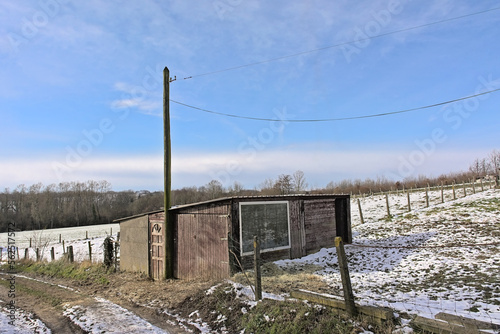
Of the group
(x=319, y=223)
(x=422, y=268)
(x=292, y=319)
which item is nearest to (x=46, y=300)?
(x=292, y=319)

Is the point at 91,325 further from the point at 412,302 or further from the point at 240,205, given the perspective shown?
the point at 412,302

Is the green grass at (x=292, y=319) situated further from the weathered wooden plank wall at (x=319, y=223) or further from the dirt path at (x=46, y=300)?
the weathered wooden plank wall at (x=319, y=223)

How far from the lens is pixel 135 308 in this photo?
8.14m

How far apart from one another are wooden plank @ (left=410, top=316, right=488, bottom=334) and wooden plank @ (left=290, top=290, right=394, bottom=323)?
37cm

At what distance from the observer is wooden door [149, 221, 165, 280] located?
11797mm

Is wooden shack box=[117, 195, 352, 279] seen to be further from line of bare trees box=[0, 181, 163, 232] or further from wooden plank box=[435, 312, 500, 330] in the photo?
line of bare trees box=[0, 181, 163, 232]

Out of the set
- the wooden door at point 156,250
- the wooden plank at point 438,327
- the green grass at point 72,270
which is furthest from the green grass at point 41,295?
the wooden plank at point 438,327

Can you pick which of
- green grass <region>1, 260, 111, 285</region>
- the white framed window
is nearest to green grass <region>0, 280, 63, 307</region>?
green grass <region>1, 260, 111, 285</region>

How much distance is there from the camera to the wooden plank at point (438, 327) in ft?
13.3

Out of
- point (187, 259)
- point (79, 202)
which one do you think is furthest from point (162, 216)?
point (79, 202)

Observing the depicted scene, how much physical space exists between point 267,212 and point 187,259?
134 inches

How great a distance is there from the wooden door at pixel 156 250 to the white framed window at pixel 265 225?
3614 mm

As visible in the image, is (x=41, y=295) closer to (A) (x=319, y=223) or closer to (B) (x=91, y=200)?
(A) (x=319, y=223)

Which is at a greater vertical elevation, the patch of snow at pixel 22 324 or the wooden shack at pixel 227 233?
the wooden shack at pixel 227 233
